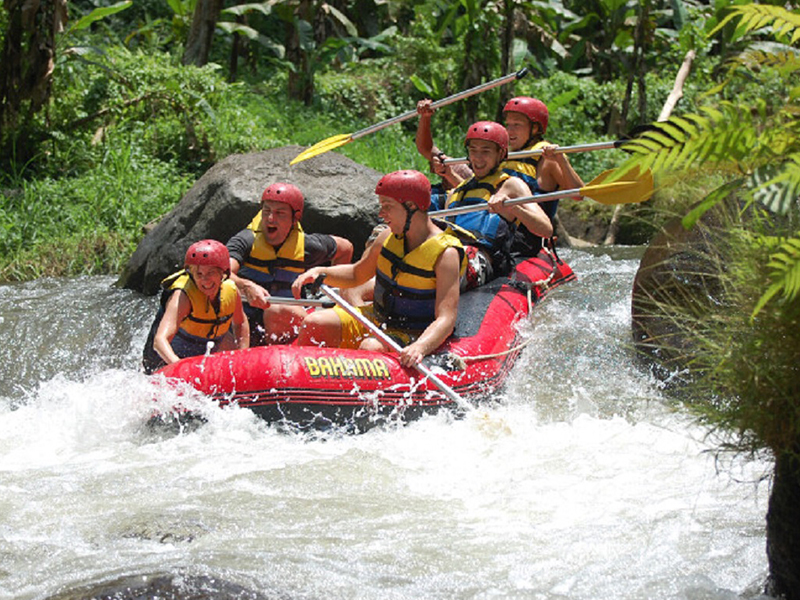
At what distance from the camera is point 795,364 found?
288 cm

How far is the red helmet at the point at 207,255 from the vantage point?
235 inches

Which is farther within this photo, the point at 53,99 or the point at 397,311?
the point at 53,99

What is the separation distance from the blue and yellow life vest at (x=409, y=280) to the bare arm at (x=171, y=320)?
1.12m

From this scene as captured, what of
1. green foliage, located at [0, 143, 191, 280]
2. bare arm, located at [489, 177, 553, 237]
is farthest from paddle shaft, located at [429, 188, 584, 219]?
green foliage, located at [0, 143, 191, 280]

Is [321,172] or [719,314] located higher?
[719,314]

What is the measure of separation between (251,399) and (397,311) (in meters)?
1.07

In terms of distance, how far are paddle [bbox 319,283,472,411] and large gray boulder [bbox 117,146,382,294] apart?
2.12 meters

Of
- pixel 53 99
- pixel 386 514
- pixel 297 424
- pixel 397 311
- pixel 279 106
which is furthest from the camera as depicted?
pixel 279 106

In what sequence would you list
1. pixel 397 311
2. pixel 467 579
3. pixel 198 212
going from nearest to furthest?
1. pixel 467 579
2. pixel 397 311
3. pixel 198 212

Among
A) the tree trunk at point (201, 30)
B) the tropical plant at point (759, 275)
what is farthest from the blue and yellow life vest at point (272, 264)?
the tree trunk at point (201, 30)

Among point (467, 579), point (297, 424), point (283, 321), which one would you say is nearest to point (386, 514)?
point (467, 579)

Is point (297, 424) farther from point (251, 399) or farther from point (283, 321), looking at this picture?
point (283, 321)

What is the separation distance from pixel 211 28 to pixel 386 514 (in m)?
11.6

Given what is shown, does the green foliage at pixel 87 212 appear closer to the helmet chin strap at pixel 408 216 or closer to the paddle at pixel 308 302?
the paddle at pixel 308 302
